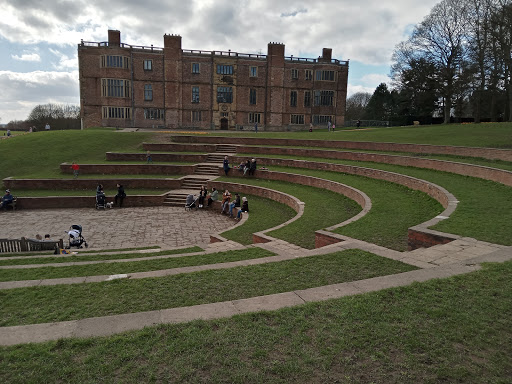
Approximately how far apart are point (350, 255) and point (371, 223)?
10.8 ft

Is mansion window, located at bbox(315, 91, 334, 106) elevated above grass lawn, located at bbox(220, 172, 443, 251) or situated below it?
above

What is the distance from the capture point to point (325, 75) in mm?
51906

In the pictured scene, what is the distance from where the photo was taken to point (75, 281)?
6.03 meters

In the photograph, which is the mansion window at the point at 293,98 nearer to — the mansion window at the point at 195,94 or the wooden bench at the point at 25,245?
the mansion window at the point at 195,94

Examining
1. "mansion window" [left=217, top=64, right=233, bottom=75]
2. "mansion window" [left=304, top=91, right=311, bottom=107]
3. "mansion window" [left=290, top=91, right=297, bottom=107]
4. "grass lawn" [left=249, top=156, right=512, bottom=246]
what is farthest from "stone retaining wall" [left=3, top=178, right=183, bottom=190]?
"mansion window" [left=304, top=91, right=311, bottom=107]

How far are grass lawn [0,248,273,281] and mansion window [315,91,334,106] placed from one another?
157ft

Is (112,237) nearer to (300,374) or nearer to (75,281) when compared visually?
(75,281)

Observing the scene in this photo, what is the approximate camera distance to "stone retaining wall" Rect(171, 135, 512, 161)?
1842 centimetres

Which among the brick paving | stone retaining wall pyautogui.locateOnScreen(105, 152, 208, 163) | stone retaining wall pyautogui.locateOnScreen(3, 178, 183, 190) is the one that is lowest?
the brick paving

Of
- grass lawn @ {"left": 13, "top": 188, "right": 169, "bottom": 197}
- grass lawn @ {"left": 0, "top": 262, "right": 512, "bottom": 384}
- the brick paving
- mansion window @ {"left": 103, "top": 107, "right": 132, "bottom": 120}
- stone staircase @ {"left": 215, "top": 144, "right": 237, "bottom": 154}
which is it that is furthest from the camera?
mansion window @ {"left": 103, "top": 107, "right": 132, "bottom": 120}

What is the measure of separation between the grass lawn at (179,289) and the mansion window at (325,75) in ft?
162

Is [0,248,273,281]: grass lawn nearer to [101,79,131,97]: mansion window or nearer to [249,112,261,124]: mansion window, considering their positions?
[101,79,131,97]: mansion window

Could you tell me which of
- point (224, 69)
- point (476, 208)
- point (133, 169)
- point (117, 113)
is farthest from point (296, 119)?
point (476, 208)

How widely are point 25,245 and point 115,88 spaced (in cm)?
3907
